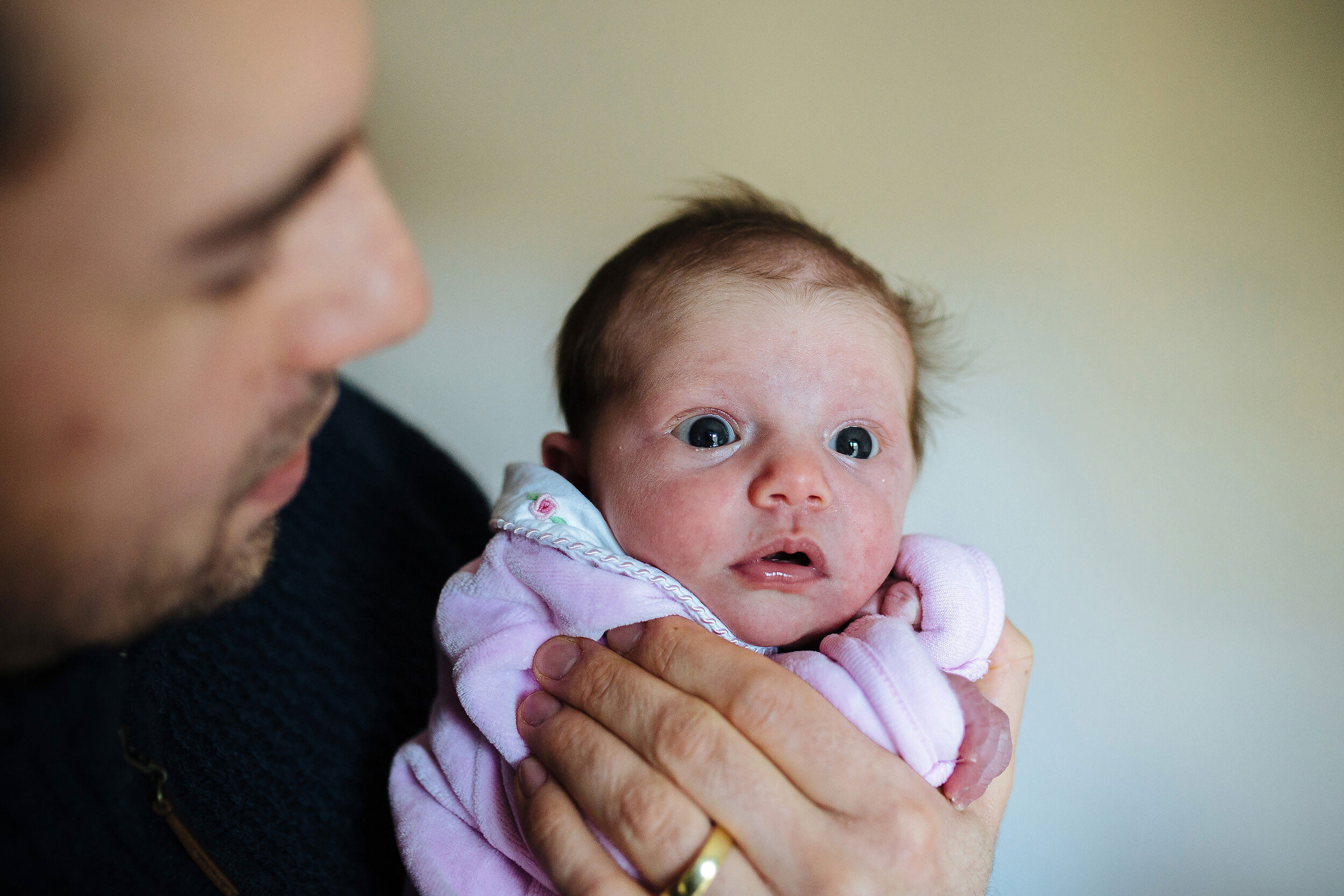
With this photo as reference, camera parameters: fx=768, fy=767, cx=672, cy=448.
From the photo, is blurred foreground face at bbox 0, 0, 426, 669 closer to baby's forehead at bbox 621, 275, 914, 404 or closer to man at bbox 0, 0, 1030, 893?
man at bbox 0, 0, 1030, 893

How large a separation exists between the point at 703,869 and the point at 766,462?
0.43 metres

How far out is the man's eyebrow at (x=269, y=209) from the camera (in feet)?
1.68

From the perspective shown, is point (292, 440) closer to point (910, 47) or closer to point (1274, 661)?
point (910, 47)

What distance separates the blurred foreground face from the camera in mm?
473

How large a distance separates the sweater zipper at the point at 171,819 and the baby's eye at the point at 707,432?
2.11 feet

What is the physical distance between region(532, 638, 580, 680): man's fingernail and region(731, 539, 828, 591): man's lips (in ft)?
0.69

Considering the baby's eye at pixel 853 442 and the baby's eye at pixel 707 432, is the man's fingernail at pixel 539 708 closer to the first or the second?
the baby's eye at pixel 707 432

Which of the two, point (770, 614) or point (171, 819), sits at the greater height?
point (770, 614)

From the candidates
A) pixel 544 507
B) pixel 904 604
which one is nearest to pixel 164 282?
pixel 544 507

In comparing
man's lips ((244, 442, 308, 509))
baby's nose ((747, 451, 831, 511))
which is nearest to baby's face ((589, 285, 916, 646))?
baby's nose ((747, 451, 831, 511))

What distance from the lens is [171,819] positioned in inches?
29.8

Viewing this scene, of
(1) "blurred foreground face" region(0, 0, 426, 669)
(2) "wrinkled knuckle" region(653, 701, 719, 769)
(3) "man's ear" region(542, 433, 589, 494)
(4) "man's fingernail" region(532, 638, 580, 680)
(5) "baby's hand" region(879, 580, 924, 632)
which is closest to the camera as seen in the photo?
(1) "blurred foreground face" region(0, 0, 426, 669)

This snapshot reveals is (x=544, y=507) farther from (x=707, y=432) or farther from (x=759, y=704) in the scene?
(x=759, y=704)

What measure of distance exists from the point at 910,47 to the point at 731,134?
1.44 feet
